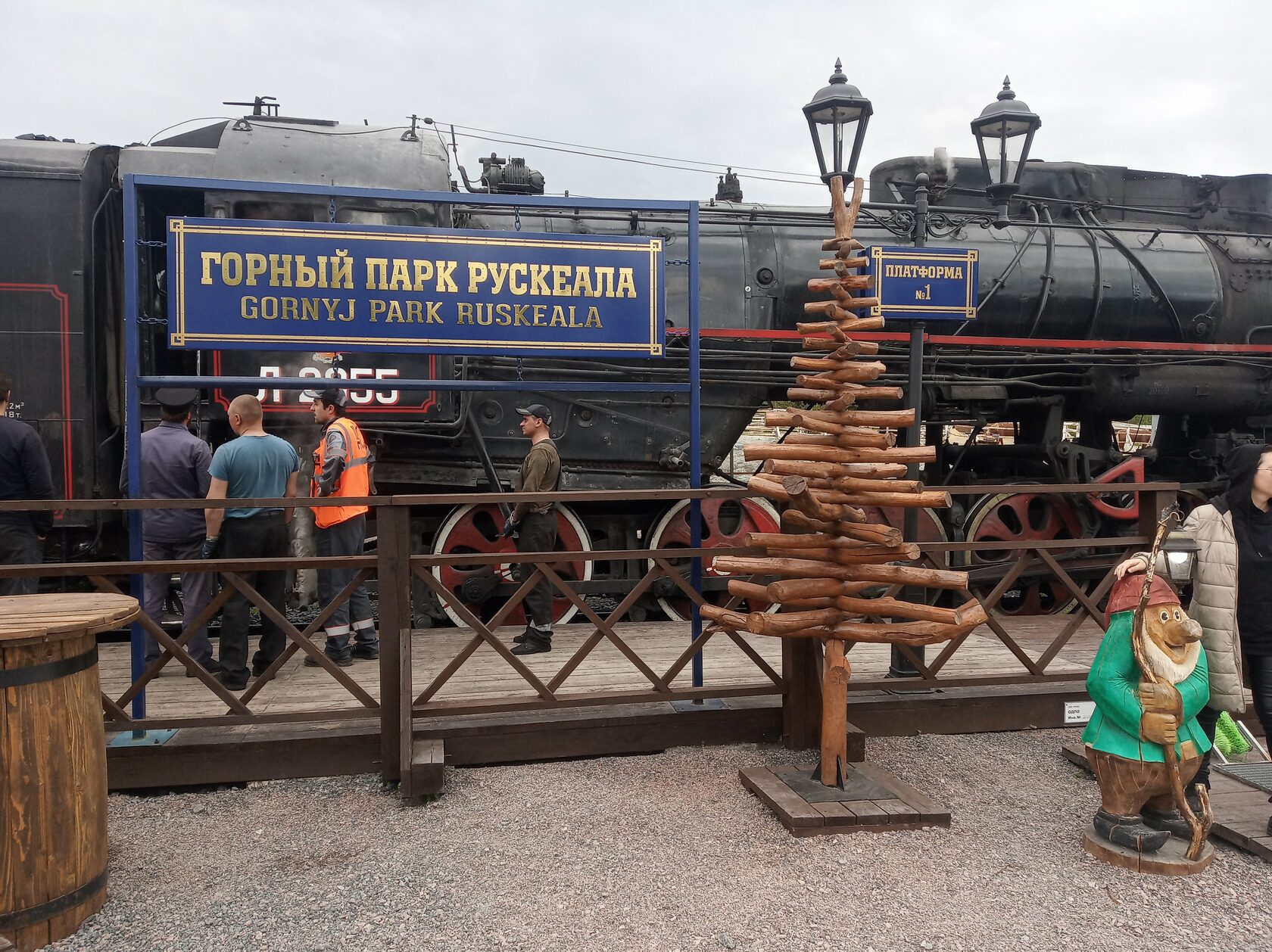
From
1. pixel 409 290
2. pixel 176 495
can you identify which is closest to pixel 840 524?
pixel 409 290

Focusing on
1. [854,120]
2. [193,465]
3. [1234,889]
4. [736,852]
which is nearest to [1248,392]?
[854,120]

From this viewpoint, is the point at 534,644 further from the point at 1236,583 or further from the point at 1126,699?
the point at 1236,583

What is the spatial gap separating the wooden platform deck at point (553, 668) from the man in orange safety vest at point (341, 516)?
0.52 feet

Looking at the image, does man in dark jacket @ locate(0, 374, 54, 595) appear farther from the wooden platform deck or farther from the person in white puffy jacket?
the person in white puffy jacket

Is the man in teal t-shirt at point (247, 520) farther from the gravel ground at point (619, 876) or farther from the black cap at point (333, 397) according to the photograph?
the gravel ground at point (619, 876)

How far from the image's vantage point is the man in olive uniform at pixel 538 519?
5.37 metres

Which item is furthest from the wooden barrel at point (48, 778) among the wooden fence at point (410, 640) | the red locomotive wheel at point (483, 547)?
the red locomotive wheel at point (483, 547)

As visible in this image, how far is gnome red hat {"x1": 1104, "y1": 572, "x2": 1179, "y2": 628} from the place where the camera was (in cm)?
314

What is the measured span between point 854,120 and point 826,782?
3.23 meters

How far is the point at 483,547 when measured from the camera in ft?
20.7

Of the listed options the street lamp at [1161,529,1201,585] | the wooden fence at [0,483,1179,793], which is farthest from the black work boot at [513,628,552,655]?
the street lamp at [1161,529,1201,585]

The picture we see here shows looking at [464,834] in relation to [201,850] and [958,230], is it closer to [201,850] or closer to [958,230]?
[201,850]

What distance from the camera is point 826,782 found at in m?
3.69

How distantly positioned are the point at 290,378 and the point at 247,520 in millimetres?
849
